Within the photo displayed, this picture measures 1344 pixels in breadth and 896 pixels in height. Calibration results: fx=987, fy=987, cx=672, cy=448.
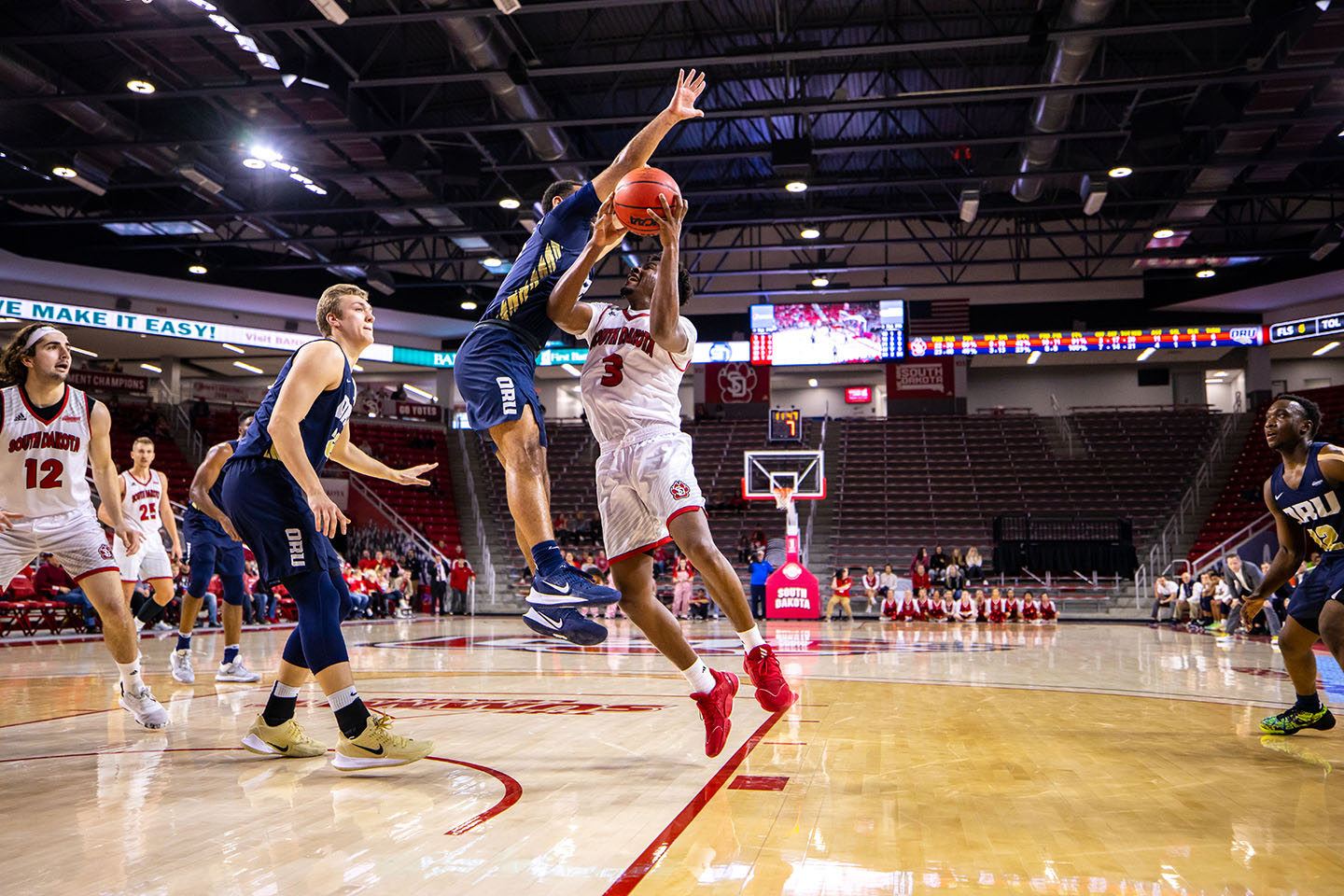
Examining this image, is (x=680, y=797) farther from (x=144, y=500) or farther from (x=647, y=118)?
(x=647, y=118)

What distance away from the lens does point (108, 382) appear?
25.8 meters

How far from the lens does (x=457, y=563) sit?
72.4 ft

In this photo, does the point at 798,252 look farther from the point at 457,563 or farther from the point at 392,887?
the point at 392,887

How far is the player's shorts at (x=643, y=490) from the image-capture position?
4242 millimetres

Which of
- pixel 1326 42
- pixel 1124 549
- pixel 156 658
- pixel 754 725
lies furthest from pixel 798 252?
pixel 754 725

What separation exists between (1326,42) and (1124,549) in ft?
37.8

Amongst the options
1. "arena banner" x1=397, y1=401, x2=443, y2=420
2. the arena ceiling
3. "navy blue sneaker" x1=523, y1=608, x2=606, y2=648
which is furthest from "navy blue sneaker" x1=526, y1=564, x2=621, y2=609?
"arena banner" x1=397, y1=401, x2=443, y2=420

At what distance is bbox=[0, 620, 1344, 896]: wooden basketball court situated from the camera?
259 centimetres

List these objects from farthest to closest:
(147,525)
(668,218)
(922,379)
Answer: (922,379)
(147,525)
(668,218)

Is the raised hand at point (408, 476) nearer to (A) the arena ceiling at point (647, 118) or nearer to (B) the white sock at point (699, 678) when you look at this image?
(B) the white sock at point (699, 678)

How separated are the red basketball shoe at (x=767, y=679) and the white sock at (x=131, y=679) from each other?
315 cm

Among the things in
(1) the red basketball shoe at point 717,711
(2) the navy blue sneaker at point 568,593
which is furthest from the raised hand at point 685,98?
(1) the red basketball shoe at point 717,711

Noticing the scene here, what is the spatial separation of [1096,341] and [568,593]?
27.9m

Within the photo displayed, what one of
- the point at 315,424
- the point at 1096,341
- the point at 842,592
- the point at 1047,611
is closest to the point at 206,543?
the point at 315,424
